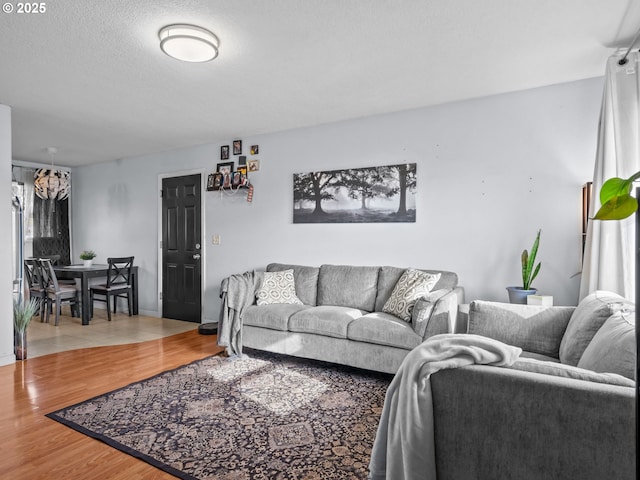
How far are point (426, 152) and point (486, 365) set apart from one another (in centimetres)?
281

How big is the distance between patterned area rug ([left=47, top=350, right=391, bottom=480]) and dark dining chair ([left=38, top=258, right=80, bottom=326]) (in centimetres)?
288

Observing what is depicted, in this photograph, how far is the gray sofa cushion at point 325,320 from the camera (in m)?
3.37

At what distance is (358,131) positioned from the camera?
4.17m

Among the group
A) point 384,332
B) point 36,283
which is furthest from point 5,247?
point 384,332

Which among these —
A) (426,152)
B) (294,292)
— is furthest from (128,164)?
(426,152)

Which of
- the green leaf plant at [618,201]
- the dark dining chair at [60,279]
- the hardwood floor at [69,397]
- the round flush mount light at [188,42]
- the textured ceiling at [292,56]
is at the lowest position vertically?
the hardwood floor at [69,397]

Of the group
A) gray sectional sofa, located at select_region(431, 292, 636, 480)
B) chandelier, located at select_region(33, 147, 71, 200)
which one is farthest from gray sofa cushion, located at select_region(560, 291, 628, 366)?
chandelier, located at select_region(33, 147, 71, 200)

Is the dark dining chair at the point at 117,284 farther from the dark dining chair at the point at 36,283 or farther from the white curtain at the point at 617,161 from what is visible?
the white curtain at the point at 617,161

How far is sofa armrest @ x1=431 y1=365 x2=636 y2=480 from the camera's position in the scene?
115cm

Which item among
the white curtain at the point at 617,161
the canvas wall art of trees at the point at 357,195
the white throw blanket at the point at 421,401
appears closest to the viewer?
the white throw blanket at the point at 421,401

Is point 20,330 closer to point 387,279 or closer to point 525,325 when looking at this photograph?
point 387,279

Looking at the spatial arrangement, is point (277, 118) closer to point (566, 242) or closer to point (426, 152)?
point (426, 152)

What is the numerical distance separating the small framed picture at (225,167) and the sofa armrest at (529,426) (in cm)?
422

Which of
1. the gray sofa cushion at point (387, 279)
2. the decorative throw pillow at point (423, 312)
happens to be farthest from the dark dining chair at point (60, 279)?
the decorative throw pillow at point (423, 312)
